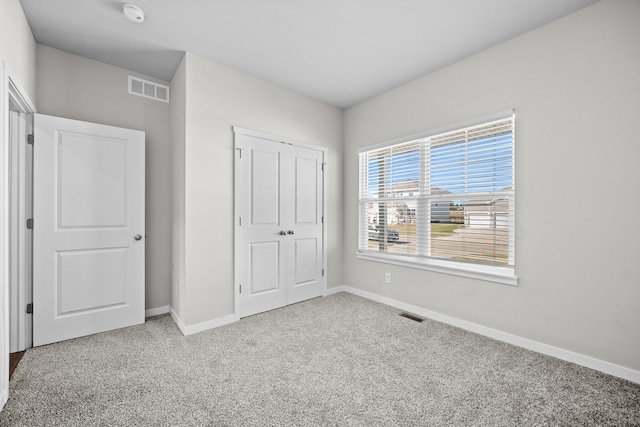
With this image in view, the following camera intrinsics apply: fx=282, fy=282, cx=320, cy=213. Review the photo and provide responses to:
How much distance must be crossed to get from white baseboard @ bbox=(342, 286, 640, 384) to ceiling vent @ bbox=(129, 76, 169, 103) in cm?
365

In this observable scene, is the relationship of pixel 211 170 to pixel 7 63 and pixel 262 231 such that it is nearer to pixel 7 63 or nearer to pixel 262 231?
pixel 262 231

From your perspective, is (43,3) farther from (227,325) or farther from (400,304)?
(400,304)

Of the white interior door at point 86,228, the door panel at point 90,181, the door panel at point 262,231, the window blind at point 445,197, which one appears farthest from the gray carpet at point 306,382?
the door panel at point 90,181

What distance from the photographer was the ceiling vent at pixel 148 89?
10.1 ft

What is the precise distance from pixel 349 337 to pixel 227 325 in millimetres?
1278

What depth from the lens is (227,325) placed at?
2.94 m

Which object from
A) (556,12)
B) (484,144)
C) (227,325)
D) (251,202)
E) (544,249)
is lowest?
(227,325)

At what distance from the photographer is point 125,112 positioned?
9.98 feet

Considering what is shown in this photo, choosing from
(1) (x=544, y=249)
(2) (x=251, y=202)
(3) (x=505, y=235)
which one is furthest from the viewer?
(2) (x=251, y=202)

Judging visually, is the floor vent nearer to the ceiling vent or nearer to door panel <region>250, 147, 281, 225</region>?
door panel <region>250, 147, 281, 225</region>

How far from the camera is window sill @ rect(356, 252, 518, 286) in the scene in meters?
2.57

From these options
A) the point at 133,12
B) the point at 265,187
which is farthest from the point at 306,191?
the point at 133,12

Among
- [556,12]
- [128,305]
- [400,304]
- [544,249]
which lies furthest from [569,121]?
[128,305]

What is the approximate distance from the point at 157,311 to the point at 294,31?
3241 mm
